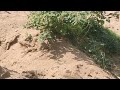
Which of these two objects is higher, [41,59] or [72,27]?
[72,27]

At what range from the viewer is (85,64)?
5102 mm

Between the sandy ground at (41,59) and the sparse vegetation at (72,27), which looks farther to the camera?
the sparse vegetation at (72,27)

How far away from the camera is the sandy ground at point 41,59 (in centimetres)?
479

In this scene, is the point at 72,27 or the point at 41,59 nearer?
the point at 41,59

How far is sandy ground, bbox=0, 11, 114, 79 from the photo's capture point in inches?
189

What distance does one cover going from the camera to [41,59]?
17.0ft

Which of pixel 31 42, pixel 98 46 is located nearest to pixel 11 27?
pixel 31 42

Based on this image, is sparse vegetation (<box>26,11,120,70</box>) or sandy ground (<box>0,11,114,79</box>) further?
sparse vegetation (<box>26,11,120,70</box>)

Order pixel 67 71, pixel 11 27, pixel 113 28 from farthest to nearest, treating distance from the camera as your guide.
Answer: pixel 113 28
pixel 11 27
pixel 67 71
